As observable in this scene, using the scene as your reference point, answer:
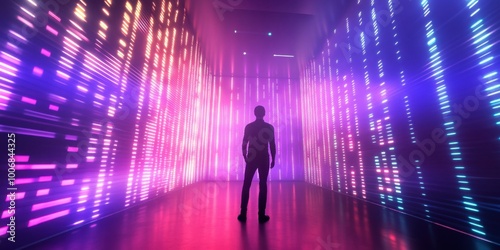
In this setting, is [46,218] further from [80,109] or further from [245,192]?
[245,192]

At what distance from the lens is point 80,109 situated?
1.75 metres

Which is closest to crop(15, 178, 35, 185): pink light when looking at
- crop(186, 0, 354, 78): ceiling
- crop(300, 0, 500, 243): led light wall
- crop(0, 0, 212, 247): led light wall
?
crop(0, 0, 212, 247): led light wall

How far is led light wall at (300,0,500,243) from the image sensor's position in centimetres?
159

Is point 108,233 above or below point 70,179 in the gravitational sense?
below

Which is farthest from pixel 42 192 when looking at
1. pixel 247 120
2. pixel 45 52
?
pixel 247 120

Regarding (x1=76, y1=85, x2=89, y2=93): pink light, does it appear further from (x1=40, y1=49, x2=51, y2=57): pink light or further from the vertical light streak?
the vertical light streak

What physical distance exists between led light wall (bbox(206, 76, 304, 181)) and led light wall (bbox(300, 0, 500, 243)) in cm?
293

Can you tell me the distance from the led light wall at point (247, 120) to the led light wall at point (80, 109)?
327cm

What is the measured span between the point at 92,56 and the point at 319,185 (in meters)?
Result: 5.19

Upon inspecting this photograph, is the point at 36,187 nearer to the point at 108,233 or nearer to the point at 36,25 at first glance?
the point at 108,233

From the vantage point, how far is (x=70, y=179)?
5.48 ft

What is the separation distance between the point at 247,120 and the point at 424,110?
524cm

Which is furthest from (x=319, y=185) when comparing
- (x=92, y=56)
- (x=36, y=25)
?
(x=36, y=25)

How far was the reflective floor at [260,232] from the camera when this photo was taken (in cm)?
144
